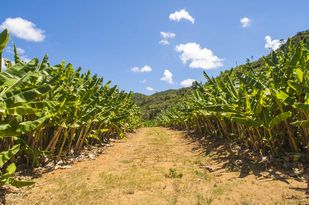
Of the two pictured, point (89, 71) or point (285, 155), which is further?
point (89, 71)

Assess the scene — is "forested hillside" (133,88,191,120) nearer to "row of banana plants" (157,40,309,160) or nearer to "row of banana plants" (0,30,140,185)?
"row of banana plants" (0,30,140,185)

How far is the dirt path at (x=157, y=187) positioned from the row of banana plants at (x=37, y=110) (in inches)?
32.1

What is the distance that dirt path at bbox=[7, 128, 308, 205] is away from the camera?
184 inches

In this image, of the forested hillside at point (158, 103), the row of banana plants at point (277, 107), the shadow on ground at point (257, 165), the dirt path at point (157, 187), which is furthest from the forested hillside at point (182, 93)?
the dirt path at point (157, 187)

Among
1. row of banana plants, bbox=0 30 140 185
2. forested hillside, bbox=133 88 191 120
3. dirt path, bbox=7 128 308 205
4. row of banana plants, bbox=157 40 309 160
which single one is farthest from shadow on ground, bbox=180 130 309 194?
forested hillside, bbox=133 88 191 120

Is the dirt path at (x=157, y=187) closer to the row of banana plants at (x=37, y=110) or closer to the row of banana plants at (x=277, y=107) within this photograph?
the row of banana plants at (x=37, y=110)

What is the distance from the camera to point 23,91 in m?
4.21

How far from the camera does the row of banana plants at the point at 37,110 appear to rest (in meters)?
4.14

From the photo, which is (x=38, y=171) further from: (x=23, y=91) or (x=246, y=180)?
(x=246, y=180)

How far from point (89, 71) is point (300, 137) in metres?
7.48

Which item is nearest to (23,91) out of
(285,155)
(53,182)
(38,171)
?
(53,182)

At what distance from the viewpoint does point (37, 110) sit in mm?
4531

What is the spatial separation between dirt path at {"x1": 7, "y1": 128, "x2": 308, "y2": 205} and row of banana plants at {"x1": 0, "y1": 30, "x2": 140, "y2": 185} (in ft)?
2.68

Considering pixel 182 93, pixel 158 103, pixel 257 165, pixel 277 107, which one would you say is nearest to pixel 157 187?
pixel 257 165
